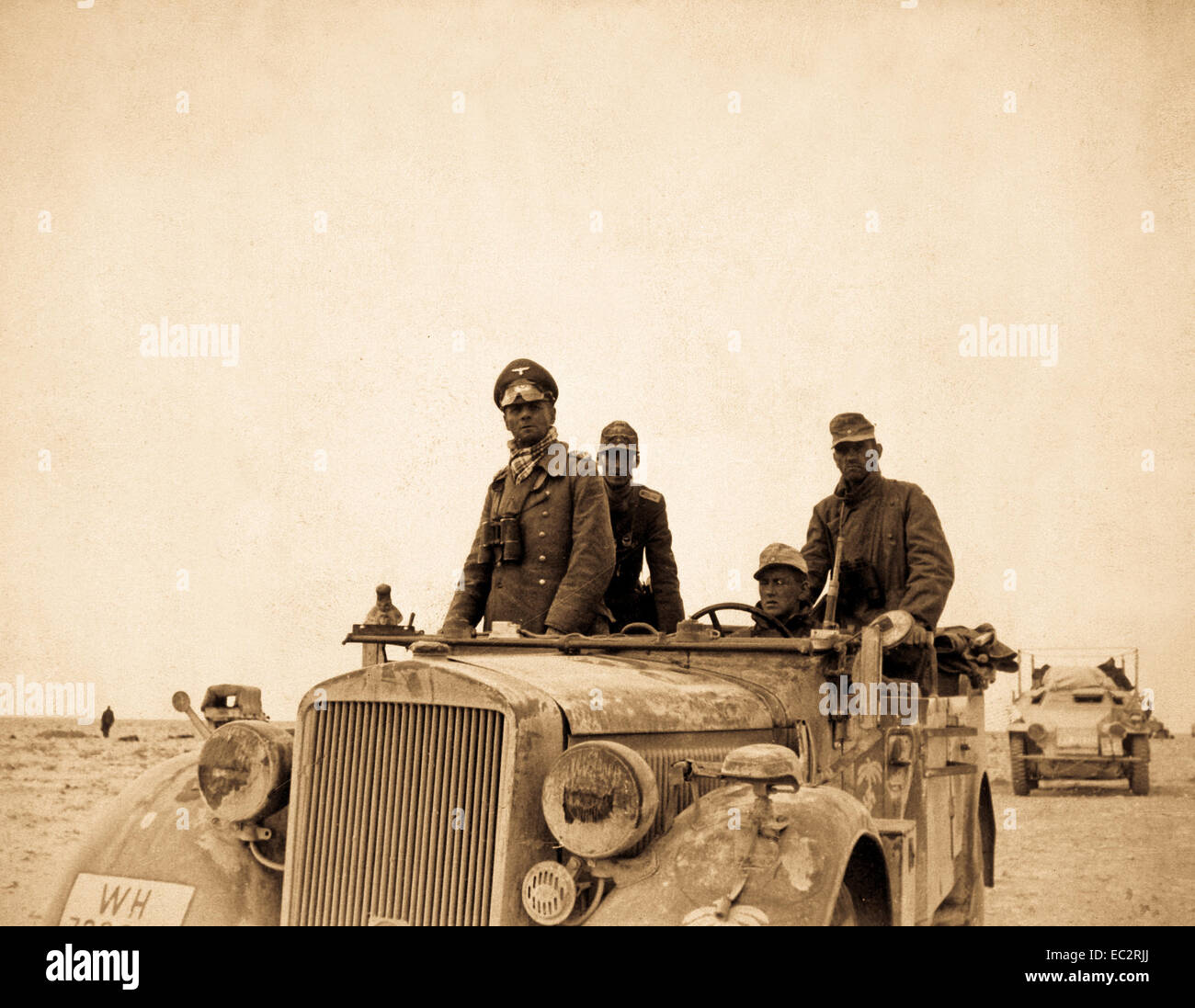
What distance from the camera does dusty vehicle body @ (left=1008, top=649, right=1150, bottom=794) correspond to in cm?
1112

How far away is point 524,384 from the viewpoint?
4.80 m

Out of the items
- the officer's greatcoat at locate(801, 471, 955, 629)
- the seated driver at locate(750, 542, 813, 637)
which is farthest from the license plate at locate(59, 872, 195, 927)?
the officer's greatcoat at locate(801, 471, 955, 629)

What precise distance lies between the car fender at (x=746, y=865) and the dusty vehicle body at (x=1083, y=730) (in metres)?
8.68

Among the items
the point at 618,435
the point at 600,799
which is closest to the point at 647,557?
the point at 618,435

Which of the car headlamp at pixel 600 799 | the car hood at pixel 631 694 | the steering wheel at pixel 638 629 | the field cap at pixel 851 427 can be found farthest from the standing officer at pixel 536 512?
the car headlamp at pixel 600 799

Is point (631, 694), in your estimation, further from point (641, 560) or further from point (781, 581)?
point (641, 560)

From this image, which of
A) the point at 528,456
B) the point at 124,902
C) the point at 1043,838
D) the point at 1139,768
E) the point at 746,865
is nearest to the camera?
the point at 746,865

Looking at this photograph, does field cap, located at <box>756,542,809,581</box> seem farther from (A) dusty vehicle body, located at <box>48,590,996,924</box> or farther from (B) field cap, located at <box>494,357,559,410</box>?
(B) field cap, located at <box>494,357,559,410</box>

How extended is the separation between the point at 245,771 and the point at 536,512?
1.62 metres

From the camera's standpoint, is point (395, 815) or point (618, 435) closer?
point (395, 815)

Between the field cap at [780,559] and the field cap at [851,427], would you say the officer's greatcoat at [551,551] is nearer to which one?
the field cap at [780,559]

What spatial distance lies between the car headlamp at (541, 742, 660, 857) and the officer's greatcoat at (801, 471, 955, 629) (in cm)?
229

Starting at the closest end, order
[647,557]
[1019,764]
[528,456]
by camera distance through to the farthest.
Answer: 1. [528,456]
2. [647,557]
3. [1019,764]
